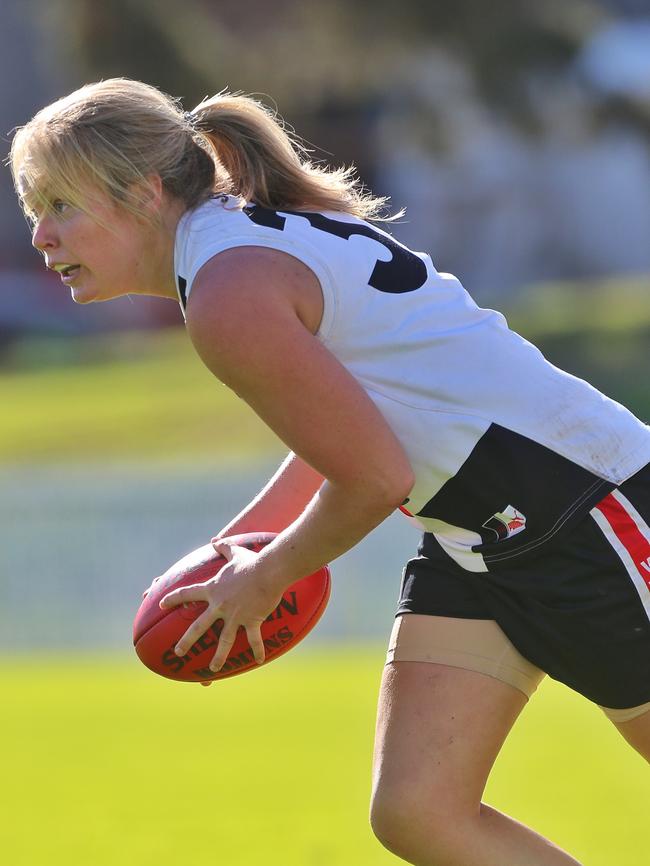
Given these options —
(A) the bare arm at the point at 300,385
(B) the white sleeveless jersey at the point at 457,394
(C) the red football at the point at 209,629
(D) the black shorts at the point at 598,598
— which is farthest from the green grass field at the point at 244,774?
(A) the bare arm at the point at 300,385

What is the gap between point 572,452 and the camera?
8.64 feet

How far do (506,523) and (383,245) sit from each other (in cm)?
54

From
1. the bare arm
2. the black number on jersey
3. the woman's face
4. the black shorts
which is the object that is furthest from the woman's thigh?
the woman's face

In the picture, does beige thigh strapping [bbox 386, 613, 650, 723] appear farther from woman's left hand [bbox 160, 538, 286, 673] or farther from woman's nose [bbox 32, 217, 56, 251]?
woman's nose [bbox 32, 217, 56, 251]

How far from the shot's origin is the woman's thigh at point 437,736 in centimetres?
262

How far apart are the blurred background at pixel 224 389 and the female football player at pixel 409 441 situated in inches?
29.8

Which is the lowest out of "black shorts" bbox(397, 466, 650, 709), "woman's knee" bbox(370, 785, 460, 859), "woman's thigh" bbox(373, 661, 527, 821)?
"woman's knee" bbox(370, 785, 460, 859)

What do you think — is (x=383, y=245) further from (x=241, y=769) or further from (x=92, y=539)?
(x=92, y=539)

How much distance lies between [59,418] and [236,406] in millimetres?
2768

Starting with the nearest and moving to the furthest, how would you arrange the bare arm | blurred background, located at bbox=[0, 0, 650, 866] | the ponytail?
the bare arm, the ponytail, blurred background, located at bbox=[0, 0, 650, 866]

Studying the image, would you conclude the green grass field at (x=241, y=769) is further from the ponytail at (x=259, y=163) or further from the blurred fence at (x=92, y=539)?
the ponytail at (x=259, y=163)

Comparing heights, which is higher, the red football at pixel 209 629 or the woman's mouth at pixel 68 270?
the woman's mouth at pixel 68 270

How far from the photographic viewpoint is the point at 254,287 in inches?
92.7

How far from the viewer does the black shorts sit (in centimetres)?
263
